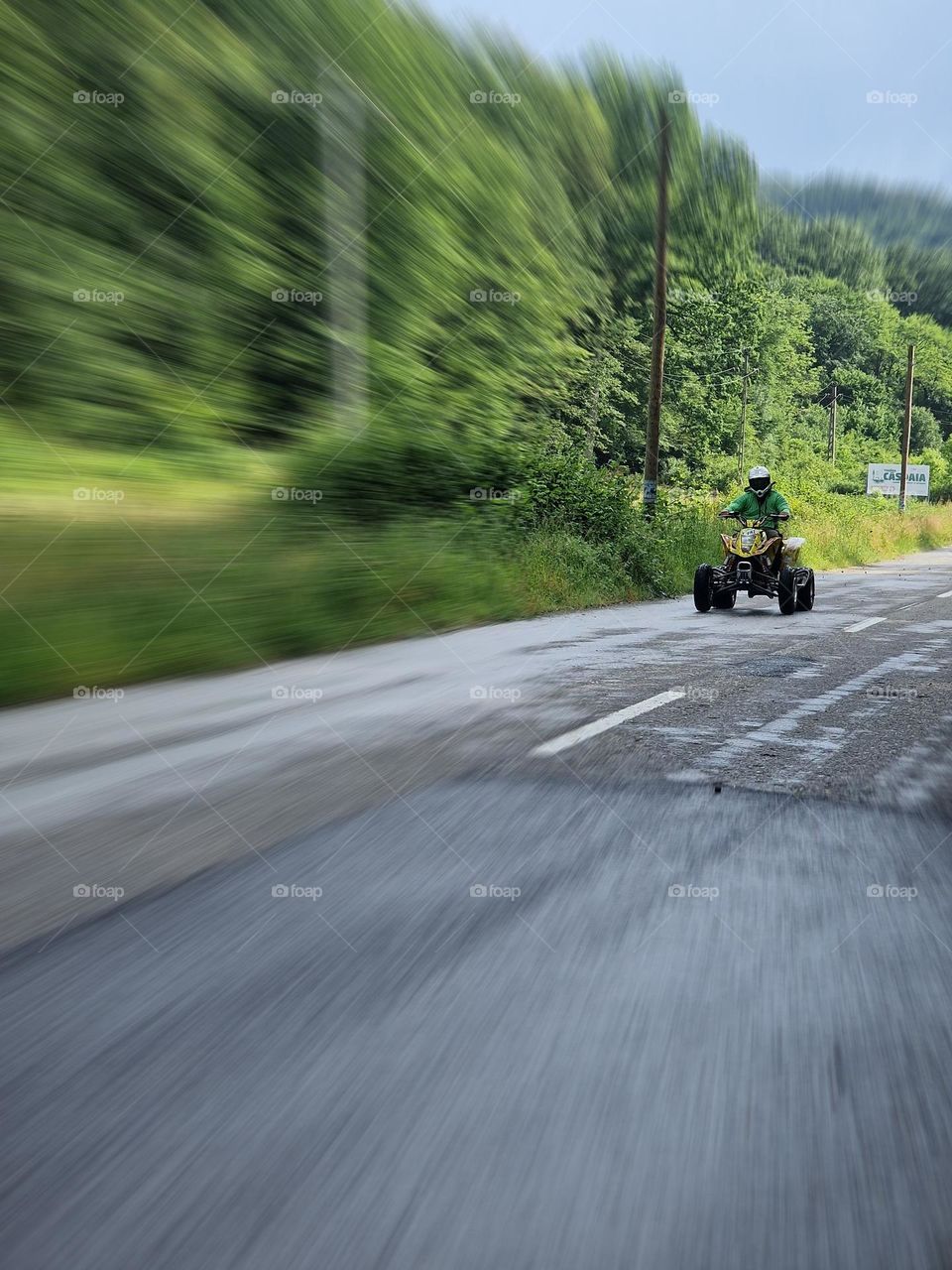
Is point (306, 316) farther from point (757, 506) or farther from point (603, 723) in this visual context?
point (603, 723)

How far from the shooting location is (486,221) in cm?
2381

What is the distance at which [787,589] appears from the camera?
14.1 meters

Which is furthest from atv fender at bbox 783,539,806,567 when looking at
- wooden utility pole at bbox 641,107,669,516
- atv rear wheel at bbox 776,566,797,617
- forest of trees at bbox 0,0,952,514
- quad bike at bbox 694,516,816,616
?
wooden utility pole at bbox 641,107,669,516

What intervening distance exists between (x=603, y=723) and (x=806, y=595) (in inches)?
342

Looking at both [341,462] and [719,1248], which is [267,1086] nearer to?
[719,1248]

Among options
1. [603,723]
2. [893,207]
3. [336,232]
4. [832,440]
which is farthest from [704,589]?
[832,440]

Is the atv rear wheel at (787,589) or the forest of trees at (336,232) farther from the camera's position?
the atv rear wheel at (787,589)

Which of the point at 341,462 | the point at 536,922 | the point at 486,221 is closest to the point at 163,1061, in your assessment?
the point at 536,922

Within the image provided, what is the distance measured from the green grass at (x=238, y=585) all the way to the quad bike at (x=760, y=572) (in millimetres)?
1965

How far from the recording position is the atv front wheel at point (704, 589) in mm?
14562

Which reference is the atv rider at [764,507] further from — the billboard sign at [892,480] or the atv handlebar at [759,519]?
the billboard sign at [892,480]

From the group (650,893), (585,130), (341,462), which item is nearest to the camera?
(650,893)

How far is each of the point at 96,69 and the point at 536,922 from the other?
15.9 meters

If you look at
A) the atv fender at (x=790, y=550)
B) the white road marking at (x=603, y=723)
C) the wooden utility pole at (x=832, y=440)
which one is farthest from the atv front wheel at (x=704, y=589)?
the wooden utility pole at (x=832, y=440)
